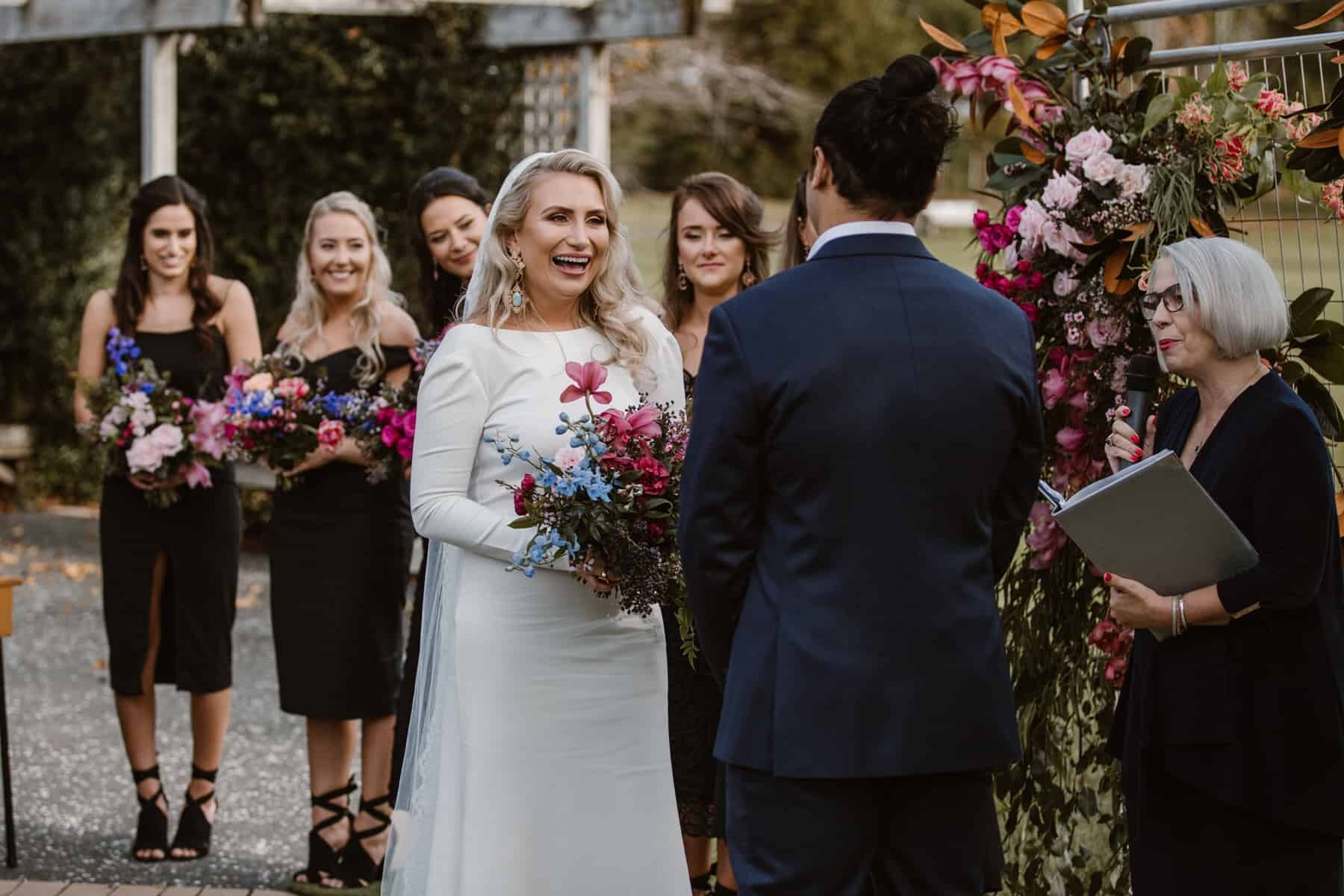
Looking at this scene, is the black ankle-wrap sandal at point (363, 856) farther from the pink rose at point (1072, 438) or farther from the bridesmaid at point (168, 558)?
the pink rose at point (1072, 438)

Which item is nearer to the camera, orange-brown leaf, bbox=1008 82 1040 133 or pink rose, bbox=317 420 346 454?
orange-brown leaf, bbox=1008 82 1040 133

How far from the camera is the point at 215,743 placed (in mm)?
5578

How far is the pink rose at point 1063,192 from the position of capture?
12.6ft

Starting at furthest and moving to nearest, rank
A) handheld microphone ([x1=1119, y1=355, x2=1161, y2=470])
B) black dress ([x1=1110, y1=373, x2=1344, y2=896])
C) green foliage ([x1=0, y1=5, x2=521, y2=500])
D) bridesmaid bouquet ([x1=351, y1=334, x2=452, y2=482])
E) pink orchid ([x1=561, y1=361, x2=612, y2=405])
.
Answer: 1. green foliage ([x1=0, y1=5, x2=521, y2=500])
2. bridesmaid bouquet ([x1=351, y1=334, x2=452, y2=482])
3. handheld microphone ([x1=1119, y1=355, x2=1161, y2=470])
4. pink orchid ([x1=561, y1=361, x2=612, y2=405])
5. black dress ([x1=1110, y1=373, x2=1344, y2=896])

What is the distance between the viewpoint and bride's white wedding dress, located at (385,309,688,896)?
3531 mm

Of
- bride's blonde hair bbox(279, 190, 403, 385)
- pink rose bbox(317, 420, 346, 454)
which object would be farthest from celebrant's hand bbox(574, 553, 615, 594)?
bride's blonde hair bbox(279, 190, 403, 385)

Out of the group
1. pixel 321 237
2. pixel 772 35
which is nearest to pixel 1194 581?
pixel 321 237

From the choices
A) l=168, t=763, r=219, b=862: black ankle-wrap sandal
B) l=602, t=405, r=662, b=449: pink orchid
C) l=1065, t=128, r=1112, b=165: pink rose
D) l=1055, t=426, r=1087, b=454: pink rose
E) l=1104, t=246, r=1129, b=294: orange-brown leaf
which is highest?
l=1065, t=128, r=1112, b=165: pink rose

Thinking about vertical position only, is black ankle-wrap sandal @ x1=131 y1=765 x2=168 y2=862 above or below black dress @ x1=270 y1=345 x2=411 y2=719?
below

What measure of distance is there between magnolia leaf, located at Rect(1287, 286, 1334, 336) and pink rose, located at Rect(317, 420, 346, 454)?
2.73m

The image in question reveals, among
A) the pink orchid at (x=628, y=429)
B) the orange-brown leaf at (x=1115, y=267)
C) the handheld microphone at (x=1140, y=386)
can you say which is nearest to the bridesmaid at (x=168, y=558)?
the pink orchid at (x=628, y=429)

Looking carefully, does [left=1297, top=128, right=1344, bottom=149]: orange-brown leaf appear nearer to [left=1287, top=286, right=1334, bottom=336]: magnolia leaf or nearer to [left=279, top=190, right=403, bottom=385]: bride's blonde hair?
[left=1287, top=286, right=1334, bottom=336]: magnolia leaf

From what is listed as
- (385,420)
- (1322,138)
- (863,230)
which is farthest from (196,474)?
(1322,138)

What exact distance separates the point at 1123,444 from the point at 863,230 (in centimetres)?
119
